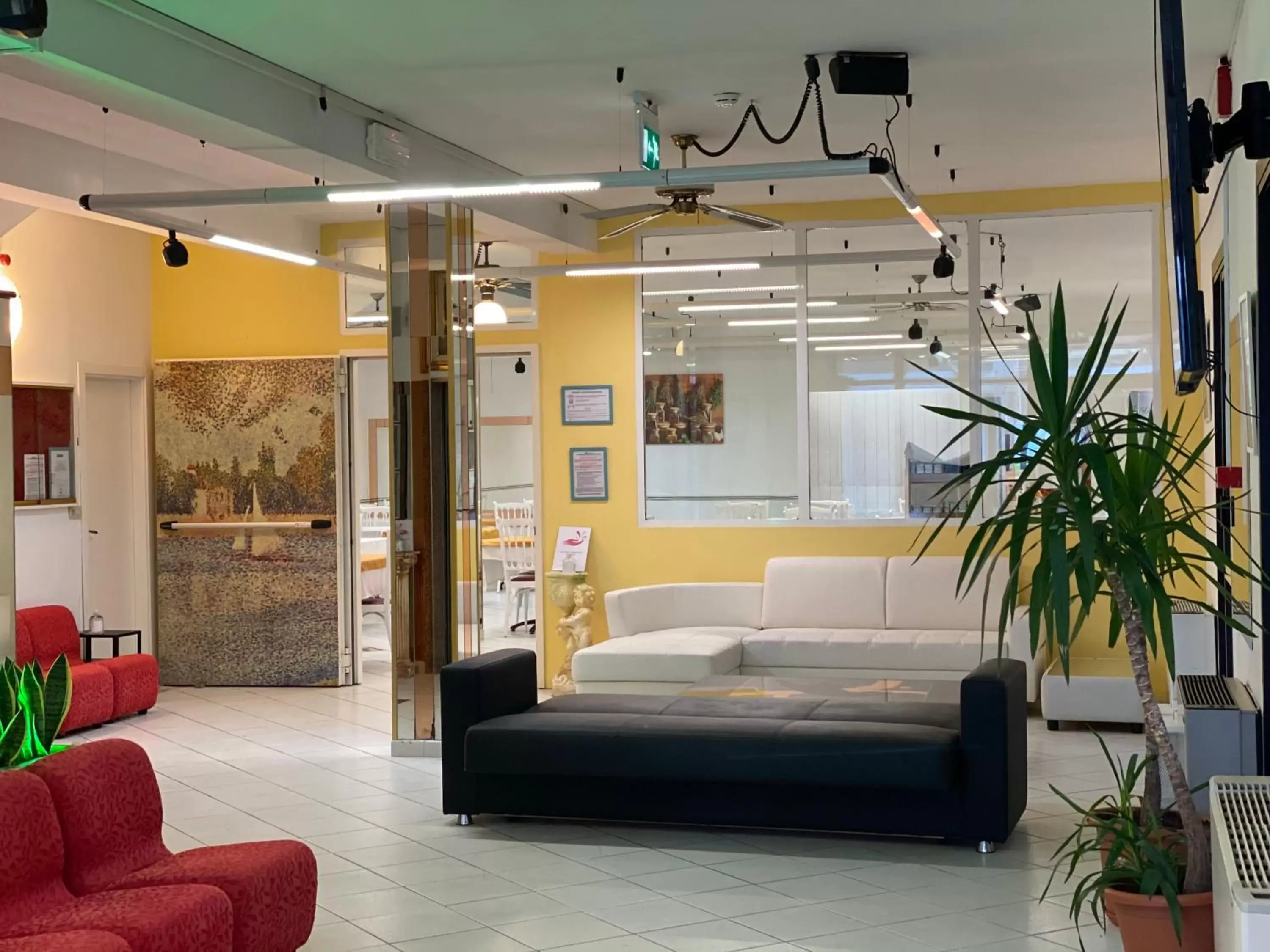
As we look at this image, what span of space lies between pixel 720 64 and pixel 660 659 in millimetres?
3810

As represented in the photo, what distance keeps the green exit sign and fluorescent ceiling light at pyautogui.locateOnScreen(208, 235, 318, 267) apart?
220 centimetres

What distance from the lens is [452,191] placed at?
615 cm

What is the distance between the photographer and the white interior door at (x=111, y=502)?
421 inches

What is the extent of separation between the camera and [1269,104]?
380 centimetres

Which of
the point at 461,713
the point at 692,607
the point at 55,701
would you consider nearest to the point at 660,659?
the point at 692,607

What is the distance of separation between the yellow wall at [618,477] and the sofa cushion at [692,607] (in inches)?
12.6

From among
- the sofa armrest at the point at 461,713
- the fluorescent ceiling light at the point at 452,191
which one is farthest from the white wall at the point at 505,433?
the fluorescent ceiling light at the point at 452,191

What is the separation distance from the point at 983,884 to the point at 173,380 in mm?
7729

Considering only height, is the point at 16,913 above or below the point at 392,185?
below

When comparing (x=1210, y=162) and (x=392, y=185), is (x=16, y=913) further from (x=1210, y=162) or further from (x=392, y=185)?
(x=1210, y=162)

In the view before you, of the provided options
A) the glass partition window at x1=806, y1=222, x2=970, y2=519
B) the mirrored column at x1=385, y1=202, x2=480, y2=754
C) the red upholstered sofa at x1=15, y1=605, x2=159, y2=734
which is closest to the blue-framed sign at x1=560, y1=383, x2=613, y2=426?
the glass partition window at x1=806, y1=222, x2=970, y2=519

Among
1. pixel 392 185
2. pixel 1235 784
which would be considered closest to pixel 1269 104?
pixel 1235 784

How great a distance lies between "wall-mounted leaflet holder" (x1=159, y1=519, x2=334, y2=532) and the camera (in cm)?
1086

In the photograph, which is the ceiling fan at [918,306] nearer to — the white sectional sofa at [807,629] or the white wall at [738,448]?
the white wall at [738,448]
